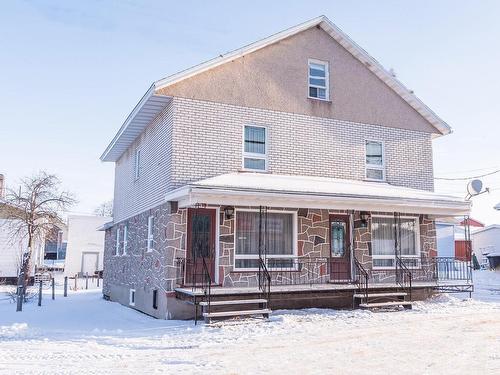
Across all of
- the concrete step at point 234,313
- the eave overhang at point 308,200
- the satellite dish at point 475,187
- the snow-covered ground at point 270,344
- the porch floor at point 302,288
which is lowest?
the snow-covered ground at point 270,344

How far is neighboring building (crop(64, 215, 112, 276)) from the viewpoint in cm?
3872

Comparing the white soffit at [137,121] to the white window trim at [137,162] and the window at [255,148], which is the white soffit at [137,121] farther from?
the window at [255,148]

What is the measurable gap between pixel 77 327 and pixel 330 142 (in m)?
8.80

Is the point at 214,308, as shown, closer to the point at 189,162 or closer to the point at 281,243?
the point at 281,243

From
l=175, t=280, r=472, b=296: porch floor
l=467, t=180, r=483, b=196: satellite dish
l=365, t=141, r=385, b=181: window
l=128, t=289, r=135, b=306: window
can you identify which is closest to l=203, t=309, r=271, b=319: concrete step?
l=175, t=280, r=472, b=296: porch floor

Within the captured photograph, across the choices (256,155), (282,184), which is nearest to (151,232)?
(256,155)

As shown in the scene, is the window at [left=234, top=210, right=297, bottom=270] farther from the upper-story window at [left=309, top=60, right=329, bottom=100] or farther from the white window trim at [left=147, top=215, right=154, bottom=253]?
the upper-story window at [left=309, top=60, right=329, bottom=100]

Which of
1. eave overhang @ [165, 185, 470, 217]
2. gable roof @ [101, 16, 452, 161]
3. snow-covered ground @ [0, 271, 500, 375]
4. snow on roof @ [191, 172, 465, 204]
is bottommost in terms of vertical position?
snow-covered ground @ [0, 271, 500, 375]

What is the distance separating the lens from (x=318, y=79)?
15.4 m

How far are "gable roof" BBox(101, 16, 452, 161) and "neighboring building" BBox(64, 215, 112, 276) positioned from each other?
22.9m

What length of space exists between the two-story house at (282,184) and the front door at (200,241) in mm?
35

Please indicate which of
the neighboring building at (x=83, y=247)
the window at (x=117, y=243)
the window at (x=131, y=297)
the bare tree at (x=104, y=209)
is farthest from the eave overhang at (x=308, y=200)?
the bare tree at (x=104, y=209)

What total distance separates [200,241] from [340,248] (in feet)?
14.0

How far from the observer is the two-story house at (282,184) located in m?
12.3
